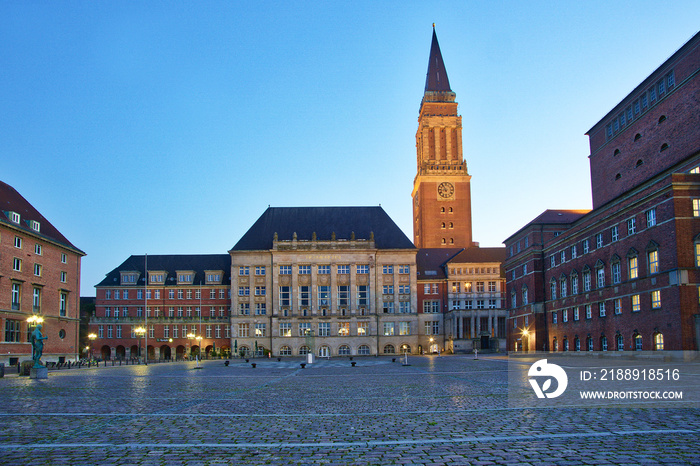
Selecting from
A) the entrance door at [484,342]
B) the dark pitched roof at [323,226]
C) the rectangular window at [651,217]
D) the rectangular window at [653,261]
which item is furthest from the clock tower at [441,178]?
the rectangular window at [653,261]

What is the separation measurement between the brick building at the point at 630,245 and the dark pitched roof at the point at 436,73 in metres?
62.3

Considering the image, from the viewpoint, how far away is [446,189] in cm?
12912

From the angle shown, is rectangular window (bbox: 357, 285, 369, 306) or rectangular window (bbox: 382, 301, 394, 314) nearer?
rectangular window (bbox: 357, 285, 369, 306)

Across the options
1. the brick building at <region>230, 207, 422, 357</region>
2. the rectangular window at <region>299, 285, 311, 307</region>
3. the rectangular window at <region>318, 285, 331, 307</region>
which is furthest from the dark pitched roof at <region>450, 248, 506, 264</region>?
the rectangular window at <region>299, 285, 311, 307</region>

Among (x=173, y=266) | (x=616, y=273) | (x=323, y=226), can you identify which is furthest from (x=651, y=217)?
(x=173, y=266)

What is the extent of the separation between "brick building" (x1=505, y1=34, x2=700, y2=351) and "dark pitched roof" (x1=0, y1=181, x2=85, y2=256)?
2162 inches

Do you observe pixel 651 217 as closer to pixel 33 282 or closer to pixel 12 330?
pixel 12 330

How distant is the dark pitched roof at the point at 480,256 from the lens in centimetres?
10250

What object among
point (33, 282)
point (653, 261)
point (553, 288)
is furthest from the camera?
point (553, 288)

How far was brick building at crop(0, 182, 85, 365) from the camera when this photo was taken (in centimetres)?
5712

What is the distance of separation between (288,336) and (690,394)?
82836 millimetres

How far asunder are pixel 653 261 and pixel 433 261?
61.5 m

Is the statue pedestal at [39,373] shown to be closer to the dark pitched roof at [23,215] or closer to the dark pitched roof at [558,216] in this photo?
the dark pitched roof at [23,215]

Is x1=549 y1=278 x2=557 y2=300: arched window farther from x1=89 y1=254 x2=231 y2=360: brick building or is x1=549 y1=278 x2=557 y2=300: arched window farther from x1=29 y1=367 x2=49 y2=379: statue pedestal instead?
x1=89 y1=254 x2=231 y2=360: brick building
